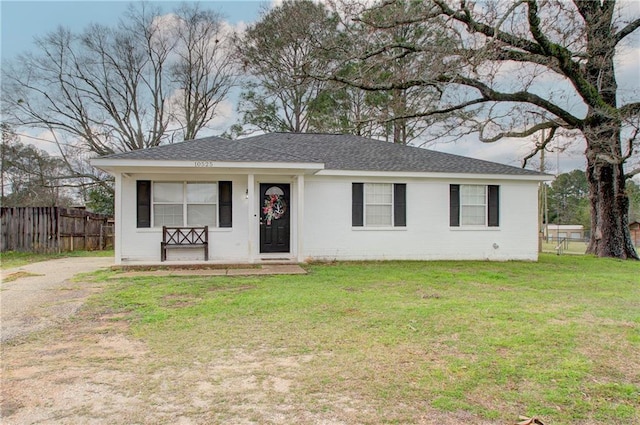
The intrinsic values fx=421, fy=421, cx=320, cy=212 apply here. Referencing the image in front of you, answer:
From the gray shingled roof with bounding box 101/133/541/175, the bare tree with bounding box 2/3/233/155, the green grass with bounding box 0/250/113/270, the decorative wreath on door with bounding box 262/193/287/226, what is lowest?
the green grass with bounding box 0/250/113/270

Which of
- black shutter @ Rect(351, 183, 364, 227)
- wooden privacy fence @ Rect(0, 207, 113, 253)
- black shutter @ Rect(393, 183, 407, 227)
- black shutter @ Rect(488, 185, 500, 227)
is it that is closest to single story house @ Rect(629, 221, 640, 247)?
black shutter @ Rect(488, 185, 500, 227)

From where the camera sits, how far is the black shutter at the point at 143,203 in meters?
10.8

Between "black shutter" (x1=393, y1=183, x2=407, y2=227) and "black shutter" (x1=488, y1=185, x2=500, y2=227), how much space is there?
2702mm

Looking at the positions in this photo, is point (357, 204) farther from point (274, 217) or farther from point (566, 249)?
point (566, 249)

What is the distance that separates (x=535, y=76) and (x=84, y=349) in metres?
12.9

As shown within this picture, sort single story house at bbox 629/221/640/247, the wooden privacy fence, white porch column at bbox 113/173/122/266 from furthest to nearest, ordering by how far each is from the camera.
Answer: single story house at bbox 629/221/640/247
the wooden privacy fence
white porch column at bbox 113/173/122/266

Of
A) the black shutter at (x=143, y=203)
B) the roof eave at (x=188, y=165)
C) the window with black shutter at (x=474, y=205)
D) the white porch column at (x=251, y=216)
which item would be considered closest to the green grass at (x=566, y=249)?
the window with black shutter at (x=474, y=205)

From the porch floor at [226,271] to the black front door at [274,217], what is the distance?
1399 millimetres

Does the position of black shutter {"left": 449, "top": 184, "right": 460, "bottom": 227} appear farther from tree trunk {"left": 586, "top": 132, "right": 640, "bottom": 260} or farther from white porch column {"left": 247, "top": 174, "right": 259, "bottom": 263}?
tree trunk {"left": 586, "top": 132, "right": 640, "bottom": 260}

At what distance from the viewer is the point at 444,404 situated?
3029 mm

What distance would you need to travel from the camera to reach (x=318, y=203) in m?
11.8

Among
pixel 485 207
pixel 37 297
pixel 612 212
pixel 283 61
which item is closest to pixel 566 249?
pixel 612 212

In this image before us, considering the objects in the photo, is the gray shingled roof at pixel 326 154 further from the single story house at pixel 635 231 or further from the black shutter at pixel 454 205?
the single story house at pixel 635 231

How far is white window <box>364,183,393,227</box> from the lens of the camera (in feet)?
39.8
